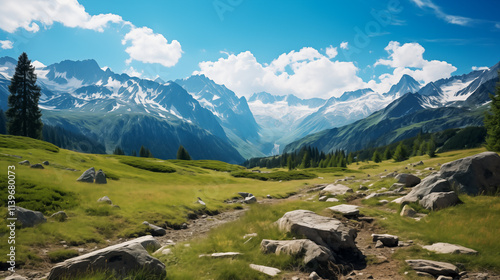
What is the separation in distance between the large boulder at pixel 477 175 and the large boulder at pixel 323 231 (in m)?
12.4

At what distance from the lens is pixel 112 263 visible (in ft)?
27.7

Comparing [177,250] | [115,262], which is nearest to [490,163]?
[177,250]

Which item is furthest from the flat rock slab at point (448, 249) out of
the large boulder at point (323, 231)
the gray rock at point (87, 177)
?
the gray rock at point (87, 177)

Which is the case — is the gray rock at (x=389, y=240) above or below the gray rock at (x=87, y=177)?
above

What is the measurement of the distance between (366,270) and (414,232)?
5.31 m

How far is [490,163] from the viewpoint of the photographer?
1875 cm

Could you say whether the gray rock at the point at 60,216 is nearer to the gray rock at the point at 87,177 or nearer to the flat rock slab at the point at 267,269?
the gray rock at the point at 87,177

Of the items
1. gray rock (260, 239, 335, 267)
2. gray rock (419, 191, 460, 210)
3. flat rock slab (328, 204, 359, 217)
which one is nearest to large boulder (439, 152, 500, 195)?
gray rock (419, 191, 460, 210)

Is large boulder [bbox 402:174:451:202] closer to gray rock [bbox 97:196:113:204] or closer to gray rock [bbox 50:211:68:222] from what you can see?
gray rock [bbox 50:211:68:222]

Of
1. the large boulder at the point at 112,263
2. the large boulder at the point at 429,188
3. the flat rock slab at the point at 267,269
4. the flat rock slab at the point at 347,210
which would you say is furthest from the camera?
the large boulder at the point at 429,188

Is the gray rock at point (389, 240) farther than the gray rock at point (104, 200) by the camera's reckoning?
No

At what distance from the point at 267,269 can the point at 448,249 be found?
8.12 meters

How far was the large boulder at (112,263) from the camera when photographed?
Answer: 26.6ft

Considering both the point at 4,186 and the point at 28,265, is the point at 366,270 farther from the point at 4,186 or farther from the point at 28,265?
the point at 4,186
